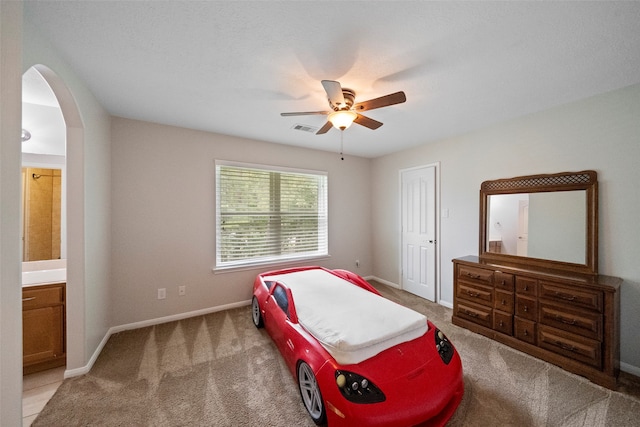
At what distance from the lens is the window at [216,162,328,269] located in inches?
128

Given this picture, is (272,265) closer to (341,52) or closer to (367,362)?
(367,362)

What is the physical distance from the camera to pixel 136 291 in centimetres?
270

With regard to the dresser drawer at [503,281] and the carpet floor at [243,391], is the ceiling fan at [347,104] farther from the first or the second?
the carpet floor at [243,391]

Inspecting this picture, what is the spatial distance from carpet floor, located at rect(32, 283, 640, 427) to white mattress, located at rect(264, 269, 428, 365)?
0.55 meters

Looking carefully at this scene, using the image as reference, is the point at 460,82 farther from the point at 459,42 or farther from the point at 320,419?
the point at 320,419

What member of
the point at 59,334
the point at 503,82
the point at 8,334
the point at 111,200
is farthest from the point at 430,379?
the point at 111,200

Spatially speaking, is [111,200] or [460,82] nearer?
[460,82]

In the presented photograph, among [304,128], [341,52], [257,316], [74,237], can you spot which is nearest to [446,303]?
[257,316]

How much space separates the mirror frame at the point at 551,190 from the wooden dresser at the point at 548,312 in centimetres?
11

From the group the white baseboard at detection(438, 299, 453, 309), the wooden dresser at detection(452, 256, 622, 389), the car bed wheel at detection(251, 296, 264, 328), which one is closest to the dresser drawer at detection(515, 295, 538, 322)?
the wooden dresser at detection(452, 256, 622, 389)

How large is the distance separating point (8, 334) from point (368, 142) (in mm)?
3623

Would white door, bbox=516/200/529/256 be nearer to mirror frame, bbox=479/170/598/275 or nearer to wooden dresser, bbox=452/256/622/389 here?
mirror frame, bbox=479/170/598/275

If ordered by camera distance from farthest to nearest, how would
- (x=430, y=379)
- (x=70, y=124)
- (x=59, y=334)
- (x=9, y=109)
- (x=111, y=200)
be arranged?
(x=111, y=200), (x=59, y=334), (x=70, y=124), (x=430, y=379), (x=9, y=109)

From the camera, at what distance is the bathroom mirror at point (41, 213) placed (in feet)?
7.97
